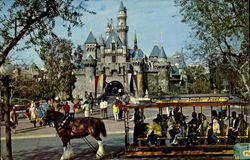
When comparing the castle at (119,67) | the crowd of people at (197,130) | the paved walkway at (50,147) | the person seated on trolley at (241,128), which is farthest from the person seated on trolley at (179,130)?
the castle at (119,67)

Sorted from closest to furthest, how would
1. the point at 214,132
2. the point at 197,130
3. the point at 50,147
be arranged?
the point at 214,132
the point at 197,130
the point at 50,147

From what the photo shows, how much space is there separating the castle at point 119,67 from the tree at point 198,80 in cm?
530

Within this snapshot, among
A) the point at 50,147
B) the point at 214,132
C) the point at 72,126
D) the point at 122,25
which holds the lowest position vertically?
the point at 50,147

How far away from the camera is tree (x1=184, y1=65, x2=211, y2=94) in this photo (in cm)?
6022

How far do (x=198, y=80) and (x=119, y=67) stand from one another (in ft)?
76.0

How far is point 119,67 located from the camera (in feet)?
268

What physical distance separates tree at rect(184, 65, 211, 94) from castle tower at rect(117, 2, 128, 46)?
90.2 ft

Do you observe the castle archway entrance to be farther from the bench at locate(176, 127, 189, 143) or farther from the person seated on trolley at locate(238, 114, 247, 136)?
the person seated on trolley at locate(238, 114, 247, 136)

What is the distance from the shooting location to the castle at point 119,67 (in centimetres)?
7981

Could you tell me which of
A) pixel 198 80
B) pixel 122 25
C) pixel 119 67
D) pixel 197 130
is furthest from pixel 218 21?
pixel 122 25

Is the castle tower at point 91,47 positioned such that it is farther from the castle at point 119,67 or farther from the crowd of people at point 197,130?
the crowd of people at point 197,130

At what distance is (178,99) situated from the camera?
1076cm

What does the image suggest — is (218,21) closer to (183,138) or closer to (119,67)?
(183,138)

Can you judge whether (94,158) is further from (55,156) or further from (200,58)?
(200,58)
